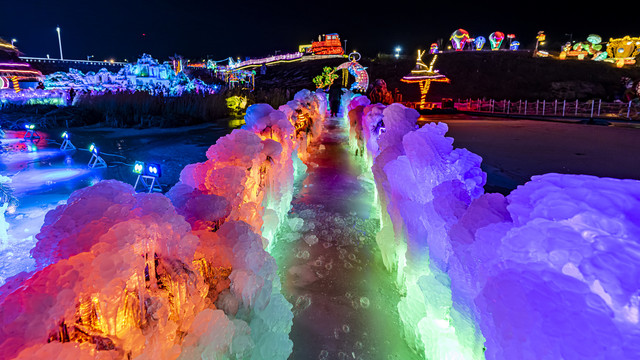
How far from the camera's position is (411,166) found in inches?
102

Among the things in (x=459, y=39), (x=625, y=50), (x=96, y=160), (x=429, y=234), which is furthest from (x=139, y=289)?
(x=625, y=50)

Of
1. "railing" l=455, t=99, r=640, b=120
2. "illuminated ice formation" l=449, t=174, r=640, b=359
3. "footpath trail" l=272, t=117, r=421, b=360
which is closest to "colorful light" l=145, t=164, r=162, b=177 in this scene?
"footpath trail" l=272, t=117, r=421, b=360

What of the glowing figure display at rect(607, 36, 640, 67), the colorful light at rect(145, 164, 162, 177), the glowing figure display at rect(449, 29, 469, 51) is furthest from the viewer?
the glowing figure display at rect(449, 29, 469, 51)

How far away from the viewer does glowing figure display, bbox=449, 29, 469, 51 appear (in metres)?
46.6

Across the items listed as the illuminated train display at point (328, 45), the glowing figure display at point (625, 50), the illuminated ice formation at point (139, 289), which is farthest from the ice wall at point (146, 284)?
the illuminated train display at point (328, 45)

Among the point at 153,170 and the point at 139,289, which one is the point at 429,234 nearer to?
the point at 139,289

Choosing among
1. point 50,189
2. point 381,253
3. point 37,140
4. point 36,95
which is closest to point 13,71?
point 36,95

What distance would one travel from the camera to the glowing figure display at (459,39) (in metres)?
46.6

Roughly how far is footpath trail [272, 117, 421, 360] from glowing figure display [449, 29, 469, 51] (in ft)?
161

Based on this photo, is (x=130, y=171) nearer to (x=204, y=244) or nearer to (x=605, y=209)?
(x=204, y=244)

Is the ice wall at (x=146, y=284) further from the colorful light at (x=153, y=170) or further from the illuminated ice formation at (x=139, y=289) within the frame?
the colorful light at (x=153, y=170)

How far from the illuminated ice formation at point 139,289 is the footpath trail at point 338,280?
16.7 inches

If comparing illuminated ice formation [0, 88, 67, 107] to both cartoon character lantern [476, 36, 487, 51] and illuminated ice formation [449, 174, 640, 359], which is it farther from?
cartoon character lantern [476, 36, 487, 51]

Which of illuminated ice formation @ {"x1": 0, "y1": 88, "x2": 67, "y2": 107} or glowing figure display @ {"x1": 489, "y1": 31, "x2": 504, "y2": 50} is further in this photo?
glowing figure display @ {"x1": 489, "y1": 31, "x2": 504, "y2": 50}
